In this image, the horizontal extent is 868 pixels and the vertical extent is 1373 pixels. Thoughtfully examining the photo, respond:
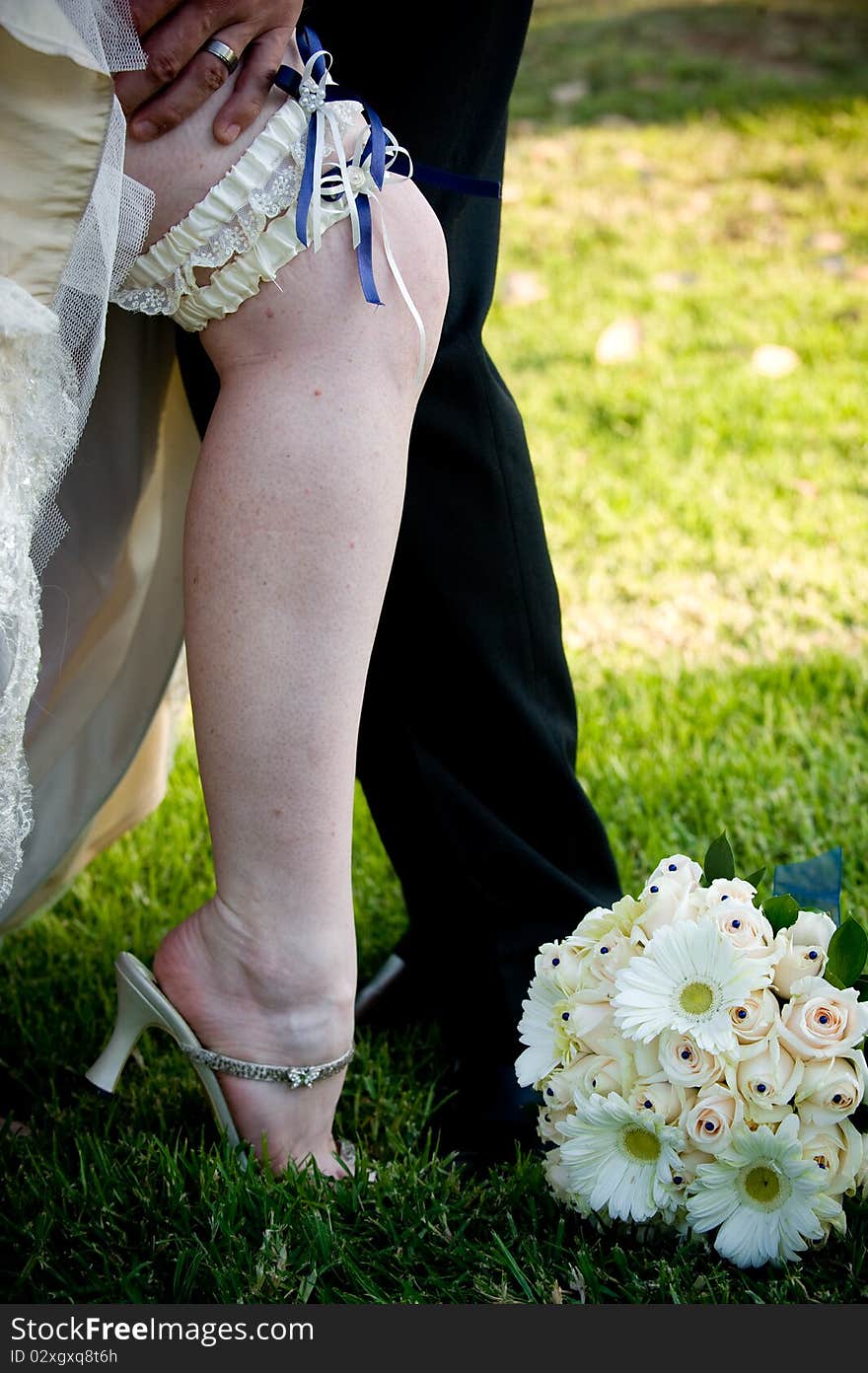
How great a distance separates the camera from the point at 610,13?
6277 mm

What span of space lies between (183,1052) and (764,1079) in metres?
0.51

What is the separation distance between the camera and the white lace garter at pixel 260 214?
3.40 feet

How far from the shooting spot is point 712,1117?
1049 mm

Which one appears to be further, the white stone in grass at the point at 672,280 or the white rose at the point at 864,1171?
the white stone in grass at the point at 672,280

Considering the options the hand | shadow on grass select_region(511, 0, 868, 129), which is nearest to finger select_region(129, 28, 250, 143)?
the hand

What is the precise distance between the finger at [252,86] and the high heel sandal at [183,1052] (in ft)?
2.32

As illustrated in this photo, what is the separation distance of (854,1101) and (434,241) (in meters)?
0.76

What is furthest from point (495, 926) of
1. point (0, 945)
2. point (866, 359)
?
point (866, 359)

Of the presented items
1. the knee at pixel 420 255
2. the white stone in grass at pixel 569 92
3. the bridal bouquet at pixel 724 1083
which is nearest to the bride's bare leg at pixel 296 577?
the knee at pixel 420 255

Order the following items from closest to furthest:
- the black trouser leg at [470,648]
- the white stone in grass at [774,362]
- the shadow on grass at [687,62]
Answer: the black trouser leg at [470,648], the white stone in grass at [774,362], the shadow on grass at [687,62]

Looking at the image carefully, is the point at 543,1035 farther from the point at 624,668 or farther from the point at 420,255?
the point at 624,668

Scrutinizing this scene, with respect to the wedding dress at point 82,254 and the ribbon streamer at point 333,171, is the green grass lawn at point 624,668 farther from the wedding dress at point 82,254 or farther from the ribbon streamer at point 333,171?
the ribbon streamer at point 333,171

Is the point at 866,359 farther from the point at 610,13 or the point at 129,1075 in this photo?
the point at 610,13

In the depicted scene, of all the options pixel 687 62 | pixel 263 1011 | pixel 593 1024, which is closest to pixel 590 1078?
pixel 593 1024
